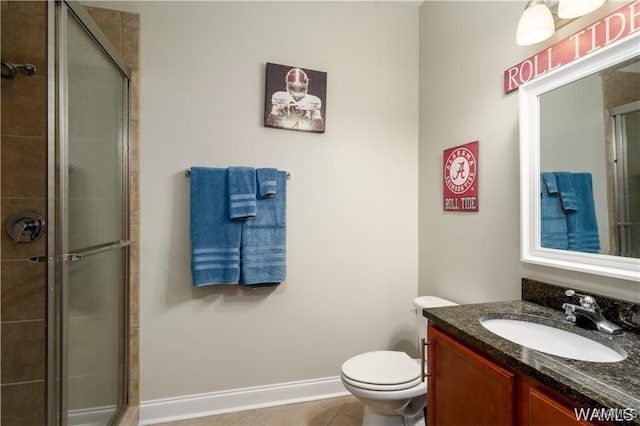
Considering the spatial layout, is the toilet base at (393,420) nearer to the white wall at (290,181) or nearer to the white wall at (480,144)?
the white wall at (290,181)

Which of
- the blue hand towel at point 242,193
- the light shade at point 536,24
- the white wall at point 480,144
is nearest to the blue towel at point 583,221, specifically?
the white wall at point 480,144

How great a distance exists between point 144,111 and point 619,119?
2.17m

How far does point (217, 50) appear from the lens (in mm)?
1869

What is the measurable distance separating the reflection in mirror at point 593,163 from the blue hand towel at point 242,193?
1.44m

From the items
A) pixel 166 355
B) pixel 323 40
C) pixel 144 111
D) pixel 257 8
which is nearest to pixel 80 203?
pixel 144 111

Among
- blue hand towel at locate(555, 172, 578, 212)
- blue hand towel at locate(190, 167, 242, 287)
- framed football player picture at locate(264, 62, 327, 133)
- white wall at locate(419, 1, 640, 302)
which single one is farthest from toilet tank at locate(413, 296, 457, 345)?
framed football player picture at locate(264, 62, 327, 133)

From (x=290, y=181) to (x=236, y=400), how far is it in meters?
1.39

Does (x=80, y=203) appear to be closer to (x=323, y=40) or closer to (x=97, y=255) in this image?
(x=97, y=255)

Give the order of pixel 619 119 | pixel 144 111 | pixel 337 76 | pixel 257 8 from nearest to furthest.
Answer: pixel 619 119, pixel 144 111, pixel 257 8, pixel 337 76

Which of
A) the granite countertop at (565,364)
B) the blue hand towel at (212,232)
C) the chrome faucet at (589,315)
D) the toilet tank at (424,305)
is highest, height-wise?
the blue hand towel at (212,232)

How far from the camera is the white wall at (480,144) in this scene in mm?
1448

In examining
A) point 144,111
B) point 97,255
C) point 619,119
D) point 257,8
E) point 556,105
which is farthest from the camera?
point 257,8

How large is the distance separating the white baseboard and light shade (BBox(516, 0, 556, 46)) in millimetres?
2135

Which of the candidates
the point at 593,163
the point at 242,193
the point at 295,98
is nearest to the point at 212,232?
the point at 242,193
